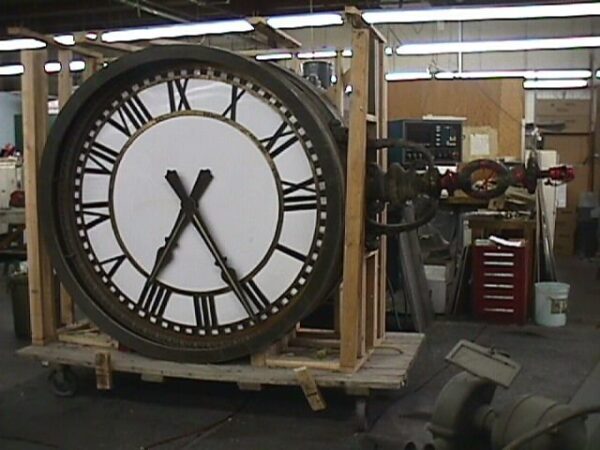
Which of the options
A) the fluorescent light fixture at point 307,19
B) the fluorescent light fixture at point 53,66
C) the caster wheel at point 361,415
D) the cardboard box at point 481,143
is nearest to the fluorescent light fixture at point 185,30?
the fluorescent light fixture at point 307,19

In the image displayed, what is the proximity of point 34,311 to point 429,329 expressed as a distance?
8.76 feet

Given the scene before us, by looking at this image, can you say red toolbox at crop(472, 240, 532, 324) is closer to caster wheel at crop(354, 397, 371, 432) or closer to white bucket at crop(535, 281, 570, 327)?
white bucket at crop(535, 281, 570, 327)

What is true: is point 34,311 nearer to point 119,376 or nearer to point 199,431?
point 119,376

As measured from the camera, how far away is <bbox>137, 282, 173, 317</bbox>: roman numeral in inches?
154

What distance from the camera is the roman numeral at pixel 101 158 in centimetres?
396

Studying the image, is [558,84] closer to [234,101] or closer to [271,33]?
[271,33]

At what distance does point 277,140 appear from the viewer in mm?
3680

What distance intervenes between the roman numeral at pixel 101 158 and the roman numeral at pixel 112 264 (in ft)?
1.42

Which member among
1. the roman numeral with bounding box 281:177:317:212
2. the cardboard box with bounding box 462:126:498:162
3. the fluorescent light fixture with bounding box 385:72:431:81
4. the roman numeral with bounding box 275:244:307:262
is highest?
the fluorescent light fixture with bounding box 385:72:431:81

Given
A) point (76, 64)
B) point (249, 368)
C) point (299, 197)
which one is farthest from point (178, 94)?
point (76, 64)

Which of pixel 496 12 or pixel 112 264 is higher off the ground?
pixel 496 12

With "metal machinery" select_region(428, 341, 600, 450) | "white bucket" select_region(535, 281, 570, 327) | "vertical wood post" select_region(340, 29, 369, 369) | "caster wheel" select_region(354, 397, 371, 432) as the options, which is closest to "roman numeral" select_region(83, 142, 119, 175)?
"vertical wood post" select_region(340, 29, 369, 369)

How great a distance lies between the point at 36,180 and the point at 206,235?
0.97 m

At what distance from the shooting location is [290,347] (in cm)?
396
